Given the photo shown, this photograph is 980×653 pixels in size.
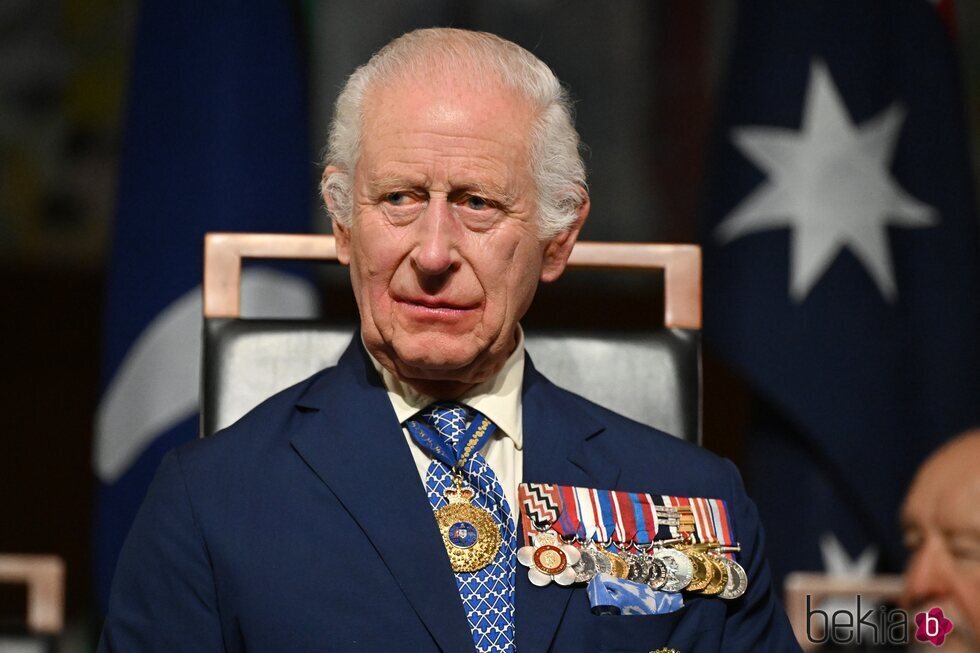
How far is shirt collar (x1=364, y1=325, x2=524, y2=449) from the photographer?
1.65 metres

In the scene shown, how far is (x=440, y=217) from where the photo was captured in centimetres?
154

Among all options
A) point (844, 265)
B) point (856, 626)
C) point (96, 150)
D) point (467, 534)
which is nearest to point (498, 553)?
point (467, 534)

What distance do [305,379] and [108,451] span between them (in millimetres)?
1063

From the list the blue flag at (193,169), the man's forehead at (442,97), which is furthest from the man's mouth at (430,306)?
the blue flag at (193,169)

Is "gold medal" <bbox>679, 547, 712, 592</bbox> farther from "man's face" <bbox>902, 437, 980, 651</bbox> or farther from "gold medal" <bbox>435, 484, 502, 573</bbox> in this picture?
"man's face" <bbox>902, 437, 980, 651</bbox>

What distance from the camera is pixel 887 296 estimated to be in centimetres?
290

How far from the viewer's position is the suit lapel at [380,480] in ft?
4.86

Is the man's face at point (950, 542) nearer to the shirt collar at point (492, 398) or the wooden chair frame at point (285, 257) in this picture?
the wooden chair frame at point (285, 257)

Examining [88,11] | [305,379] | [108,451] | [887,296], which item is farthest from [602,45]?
[305,379]

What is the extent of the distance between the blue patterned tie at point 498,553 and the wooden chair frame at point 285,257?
0.42m

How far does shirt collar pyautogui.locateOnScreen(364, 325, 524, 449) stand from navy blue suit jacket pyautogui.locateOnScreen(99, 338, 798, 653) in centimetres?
2

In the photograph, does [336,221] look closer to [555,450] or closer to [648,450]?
[555,450]

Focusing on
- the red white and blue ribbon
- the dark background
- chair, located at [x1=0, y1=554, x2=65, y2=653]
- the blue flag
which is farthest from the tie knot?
the dark background

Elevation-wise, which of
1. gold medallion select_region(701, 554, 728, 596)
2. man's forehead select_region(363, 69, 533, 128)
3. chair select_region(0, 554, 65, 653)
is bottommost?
chair select_region(0, 554, 65, 653)
